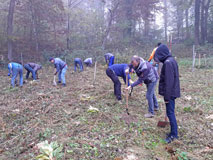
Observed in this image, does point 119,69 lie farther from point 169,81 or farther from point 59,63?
point 59,63

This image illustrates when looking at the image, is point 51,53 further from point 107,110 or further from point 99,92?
point 107,110

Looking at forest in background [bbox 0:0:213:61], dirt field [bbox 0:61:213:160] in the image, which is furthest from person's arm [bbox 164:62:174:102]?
forest in background [bbox 0:0:213:61]

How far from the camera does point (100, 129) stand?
388 cm

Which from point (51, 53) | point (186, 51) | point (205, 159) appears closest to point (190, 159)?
point (205, 159)

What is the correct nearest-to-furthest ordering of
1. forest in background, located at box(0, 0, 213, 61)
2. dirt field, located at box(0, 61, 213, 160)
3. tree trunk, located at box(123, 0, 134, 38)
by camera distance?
dirt field, located at box(0, 61, 213, 160)
forest in background, located at box(0, 0, 213, 61)
tree trunk, located at box(123, 0, 134, 38)

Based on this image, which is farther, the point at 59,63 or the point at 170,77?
the point at 59,63

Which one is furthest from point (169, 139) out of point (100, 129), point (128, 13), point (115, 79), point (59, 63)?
point (128, 13)

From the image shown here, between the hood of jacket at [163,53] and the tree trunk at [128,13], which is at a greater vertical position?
the tree trunk at [128,13]

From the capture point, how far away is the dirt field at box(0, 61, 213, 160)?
3.02 metres

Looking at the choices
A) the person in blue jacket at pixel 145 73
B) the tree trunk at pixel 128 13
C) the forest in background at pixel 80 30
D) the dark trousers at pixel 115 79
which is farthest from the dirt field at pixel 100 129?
the tree trunk at pixel 128 13

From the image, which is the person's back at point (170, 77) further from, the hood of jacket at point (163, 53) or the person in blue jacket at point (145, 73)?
the person in blue jacket at point (145, 73)

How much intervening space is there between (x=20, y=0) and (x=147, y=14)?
13779mm

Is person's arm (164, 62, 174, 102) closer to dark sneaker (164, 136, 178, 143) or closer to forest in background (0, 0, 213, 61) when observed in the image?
dark sneaker (164, 136, 178, 143)

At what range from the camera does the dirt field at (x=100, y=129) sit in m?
3.02
